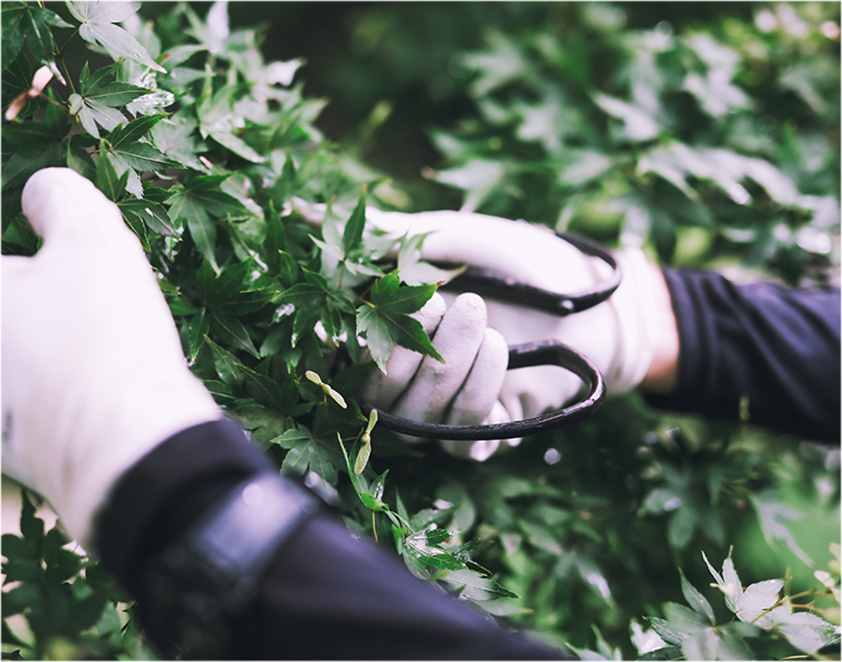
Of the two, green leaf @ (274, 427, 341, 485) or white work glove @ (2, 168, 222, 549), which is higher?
white work glove @ (2, 168, 222, 549)

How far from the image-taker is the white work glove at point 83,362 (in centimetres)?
36

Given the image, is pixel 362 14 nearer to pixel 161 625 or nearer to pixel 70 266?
pixel 70 266

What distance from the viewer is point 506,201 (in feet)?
3.24

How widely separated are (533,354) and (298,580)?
0.37 meters

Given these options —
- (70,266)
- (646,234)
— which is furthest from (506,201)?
(70,266)

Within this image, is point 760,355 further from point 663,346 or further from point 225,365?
point 225,365

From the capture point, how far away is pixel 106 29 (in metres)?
0.48

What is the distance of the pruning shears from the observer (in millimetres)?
521

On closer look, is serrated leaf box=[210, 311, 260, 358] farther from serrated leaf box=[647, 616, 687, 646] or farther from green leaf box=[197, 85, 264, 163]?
serrated leaf box=[647, 616, 687, 646]

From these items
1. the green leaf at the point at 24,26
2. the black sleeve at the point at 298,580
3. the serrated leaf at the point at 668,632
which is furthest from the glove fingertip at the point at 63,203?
the serrated leaf at the point at 668,632

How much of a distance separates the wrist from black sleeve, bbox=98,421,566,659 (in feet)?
1.95

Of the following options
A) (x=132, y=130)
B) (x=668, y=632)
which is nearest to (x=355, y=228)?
(x=132, y=130)

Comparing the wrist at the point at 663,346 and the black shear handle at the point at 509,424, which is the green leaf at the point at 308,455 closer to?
the black shear handle at the point at 509,424

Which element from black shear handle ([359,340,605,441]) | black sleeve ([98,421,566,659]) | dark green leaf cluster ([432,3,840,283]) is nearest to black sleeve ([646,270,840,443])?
dark green leaf cluster ([432,3,840,283])
